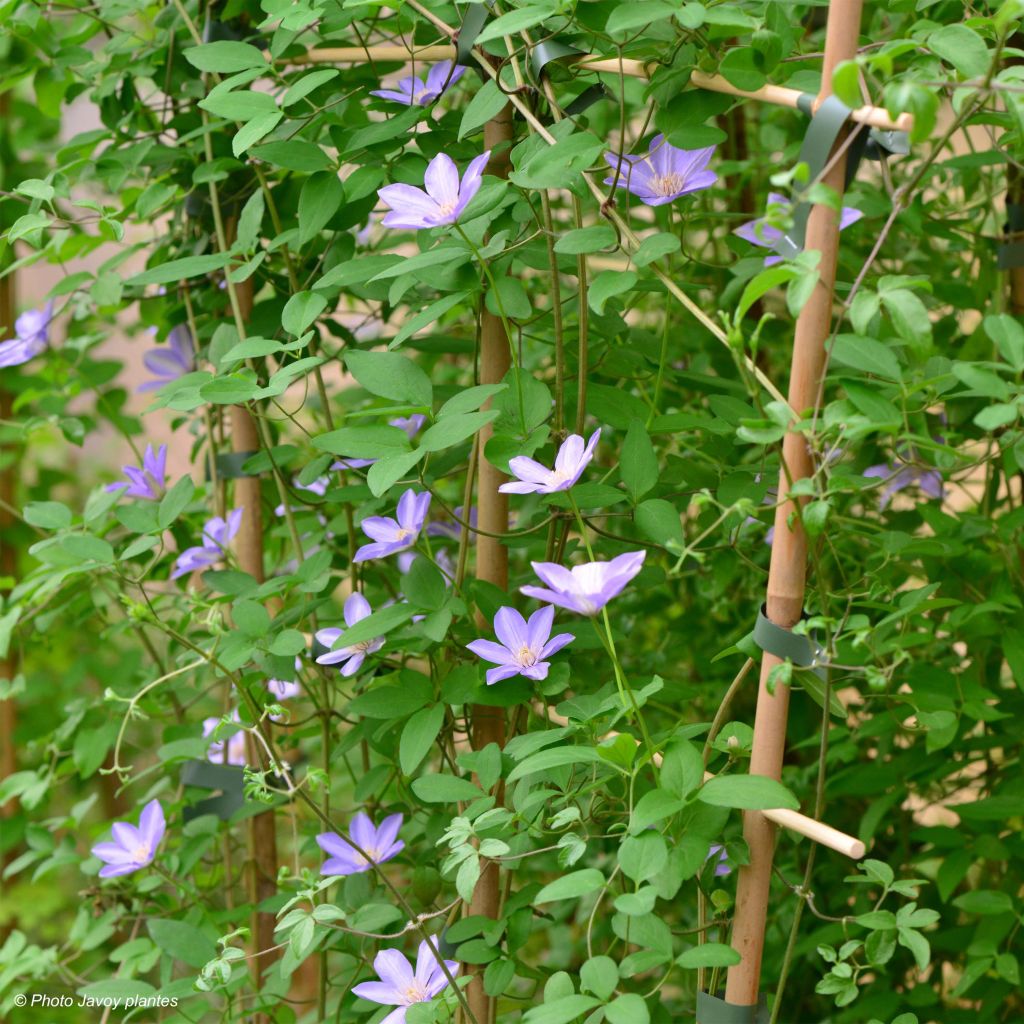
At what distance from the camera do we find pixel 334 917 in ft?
2.31

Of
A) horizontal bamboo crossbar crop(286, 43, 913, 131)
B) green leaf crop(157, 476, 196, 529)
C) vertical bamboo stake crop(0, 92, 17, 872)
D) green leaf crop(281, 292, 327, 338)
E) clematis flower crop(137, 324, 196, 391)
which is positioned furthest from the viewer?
vertical bamboo stake crop(0, 92, 17, 872)

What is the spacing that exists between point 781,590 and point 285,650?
35 centimetres

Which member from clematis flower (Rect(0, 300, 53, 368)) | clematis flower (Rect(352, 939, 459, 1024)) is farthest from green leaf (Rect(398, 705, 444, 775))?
clematis flower (Rect(0, 300, 53, 368))

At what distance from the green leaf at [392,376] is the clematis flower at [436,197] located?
8cm

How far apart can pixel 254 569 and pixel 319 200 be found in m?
0.41

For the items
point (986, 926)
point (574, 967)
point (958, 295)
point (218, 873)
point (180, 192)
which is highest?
point (180, 192)

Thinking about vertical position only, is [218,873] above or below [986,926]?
below

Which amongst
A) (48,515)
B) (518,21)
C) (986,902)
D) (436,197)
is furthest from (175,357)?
(986,902)

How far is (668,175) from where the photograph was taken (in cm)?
73

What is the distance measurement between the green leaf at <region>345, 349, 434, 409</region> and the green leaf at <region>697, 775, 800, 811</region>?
0.94ft

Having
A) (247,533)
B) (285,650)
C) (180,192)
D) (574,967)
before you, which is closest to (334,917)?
(285,650)

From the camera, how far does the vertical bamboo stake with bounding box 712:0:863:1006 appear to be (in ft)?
1.98

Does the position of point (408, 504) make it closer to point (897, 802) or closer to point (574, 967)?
point (897, 802)

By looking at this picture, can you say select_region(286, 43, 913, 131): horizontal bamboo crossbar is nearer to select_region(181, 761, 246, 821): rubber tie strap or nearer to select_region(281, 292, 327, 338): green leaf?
select_region(281, 292, 327, 338): green leaf
